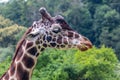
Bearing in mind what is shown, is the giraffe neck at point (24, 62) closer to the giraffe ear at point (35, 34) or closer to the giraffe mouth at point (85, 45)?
the giraffe ear at point (35, 34)

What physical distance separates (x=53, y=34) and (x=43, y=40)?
0.40 feet

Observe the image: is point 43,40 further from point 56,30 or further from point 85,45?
point 85,45

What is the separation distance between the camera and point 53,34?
4.64 m

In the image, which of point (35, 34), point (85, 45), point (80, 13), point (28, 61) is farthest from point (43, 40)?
point (80, 13)

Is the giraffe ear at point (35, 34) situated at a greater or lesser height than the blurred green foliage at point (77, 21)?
lesser

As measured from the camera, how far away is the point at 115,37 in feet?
118

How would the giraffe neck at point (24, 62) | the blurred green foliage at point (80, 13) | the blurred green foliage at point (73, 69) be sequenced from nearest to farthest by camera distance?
1. the giraffe neck at point (24, 62)
2. the blurred green foliage at point (73, 69)
3. the blurred green foliage at point (80, 13)

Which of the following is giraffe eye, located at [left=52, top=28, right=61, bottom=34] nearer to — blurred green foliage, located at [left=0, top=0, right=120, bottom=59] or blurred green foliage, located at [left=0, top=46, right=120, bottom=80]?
blurred green foliage, located at [left=0, top=46, right=120, bottom=80]

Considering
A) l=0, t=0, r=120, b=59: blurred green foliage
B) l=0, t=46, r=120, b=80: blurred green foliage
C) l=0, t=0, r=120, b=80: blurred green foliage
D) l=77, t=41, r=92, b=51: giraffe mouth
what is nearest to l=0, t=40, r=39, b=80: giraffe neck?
l=77, t=41, r=92, b=51: giraffe mouth

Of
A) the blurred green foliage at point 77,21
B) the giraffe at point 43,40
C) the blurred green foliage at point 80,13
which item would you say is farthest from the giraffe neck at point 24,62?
the blurred green foliage at point 80,13

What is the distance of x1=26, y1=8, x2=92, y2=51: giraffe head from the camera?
459 centimetres

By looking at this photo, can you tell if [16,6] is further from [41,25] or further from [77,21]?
[41,25]

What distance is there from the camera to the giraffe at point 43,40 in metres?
4.58

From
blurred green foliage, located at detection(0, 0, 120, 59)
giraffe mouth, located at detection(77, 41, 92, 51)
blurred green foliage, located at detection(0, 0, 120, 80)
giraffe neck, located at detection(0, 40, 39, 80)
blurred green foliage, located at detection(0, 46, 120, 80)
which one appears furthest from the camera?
blurred green foliage, located at detection(0, 0, 120, 59)
